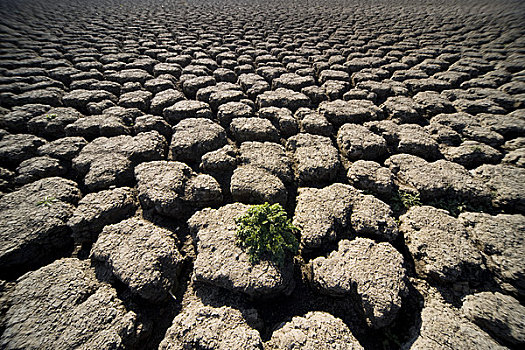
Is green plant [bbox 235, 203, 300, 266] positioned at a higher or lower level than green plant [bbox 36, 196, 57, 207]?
lower

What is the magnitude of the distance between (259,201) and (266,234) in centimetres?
43

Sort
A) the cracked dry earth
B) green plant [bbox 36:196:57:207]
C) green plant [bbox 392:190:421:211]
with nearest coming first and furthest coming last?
the cracked dry earth < green plant [bbox 36:196:57:207] < green plant [bbox 392:190:421:211]

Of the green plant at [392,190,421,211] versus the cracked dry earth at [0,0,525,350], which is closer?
the cracked dry earth at [0,0,525,350]

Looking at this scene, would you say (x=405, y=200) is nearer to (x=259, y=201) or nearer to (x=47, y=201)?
(x=259, y=201)

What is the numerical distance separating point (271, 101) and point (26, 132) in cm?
304

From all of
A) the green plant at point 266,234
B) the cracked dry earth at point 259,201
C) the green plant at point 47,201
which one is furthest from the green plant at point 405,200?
the green plant at point 47,201

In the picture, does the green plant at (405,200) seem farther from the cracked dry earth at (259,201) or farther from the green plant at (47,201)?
the green plant at (47,201)

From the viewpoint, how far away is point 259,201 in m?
2.00

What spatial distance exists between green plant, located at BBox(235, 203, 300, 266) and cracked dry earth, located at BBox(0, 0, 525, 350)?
107 millimetres

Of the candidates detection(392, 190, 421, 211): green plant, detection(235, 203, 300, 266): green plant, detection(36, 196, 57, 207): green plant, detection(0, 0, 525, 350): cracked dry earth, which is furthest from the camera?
detection(392, 190, 421, 211): green plant

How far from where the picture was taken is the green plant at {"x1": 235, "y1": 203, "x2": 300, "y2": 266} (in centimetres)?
158

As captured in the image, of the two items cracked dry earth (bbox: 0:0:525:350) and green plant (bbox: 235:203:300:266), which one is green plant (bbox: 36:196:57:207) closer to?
cracked dry earth (bbox: 0:0:525:350)

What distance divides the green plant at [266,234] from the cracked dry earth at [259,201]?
11 cm

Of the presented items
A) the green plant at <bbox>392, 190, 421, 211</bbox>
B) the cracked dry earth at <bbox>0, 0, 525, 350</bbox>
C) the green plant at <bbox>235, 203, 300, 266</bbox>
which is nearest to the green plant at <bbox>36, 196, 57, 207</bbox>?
the cracked dry earth at <bbox>0, 0, 525, 350</bbox>
